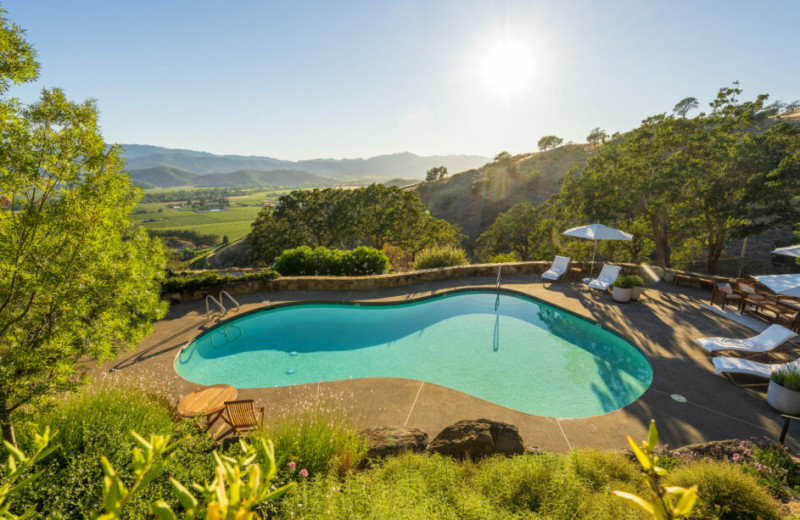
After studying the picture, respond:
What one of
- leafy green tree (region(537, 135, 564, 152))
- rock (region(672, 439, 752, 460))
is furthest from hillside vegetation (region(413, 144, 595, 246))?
rock (region(672, 439, 752, 460))

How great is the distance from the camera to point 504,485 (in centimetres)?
345

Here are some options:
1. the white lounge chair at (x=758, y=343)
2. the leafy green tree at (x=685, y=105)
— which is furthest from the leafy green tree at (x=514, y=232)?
the leafy green tree at (x=685, y=105)

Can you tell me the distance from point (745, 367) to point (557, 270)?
21.9ft

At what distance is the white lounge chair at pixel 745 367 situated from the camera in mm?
5574

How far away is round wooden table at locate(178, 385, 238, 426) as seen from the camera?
481cm

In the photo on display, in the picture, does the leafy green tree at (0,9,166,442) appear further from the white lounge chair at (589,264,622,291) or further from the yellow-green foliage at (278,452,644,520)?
the white lounge chair at (589,264,622,291)

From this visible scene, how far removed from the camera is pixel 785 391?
504 cm

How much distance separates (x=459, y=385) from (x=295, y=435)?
14.1 ft

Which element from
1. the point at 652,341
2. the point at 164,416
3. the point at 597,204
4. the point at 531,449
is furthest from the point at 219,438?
the point at 597,204

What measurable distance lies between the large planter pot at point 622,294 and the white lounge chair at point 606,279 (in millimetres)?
673

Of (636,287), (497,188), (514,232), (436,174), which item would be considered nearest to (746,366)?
(636,287)

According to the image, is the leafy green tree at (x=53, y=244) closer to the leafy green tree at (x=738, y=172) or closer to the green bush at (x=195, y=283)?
the green bush at (x=195, y=283)

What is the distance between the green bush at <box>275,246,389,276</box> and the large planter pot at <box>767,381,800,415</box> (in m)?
10.2

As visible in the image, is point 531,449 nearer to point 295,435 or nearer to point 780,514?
point 780,514
